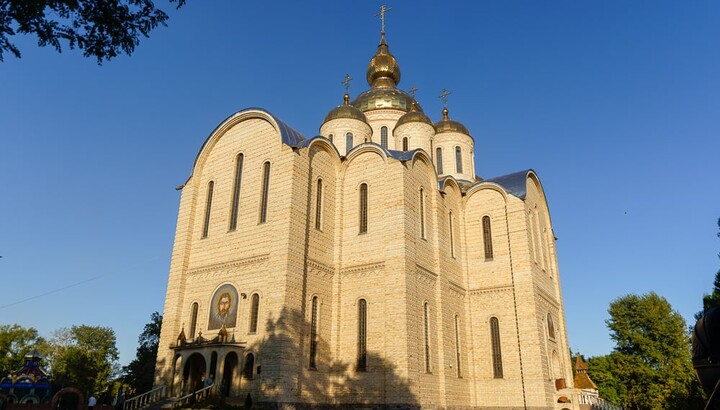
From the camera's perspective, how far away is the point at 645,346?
90.1 ft

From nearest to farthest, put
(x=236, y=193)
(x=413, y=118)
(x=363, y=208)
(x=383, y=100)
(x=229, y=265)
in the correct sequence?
(x=229, y=265), (x=363, y=208), (x=236, y=193), (x=413, y=118), (x=383, y=100)

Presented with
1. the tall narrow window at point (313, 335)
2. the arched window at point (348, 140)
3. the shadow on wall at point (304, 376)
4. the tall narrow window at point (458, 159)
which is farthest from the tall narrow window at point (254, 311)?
the tall narrow window at point (458, 159)

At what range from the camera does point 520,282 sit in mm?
18859

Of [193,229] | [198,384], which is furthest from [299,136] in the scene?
[198,384]

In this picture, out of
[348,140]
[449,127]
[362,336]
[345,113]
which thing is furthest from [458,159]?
[362,336]

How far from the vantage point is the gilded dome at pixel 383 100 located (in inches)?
1047

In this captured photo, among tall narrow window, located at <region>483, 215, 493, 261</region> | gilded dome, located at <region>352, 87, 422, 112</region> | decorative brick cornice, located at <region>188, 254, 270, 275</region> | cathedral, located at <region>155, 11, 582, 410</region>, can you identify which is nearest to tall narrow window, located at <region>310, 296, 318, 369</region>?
cathedral, located at <region>155, 11, 582, 410</region>

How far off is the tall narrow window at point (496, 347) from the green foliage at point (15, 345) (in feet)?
118

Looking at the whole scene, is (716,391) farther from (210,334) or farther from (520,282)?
(520,282)

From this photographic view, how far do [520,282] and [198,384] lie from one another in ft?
37.7

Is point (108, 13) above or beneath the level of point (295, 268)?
above

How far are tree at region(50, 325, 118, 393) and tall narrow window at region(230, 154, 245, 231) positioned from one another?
950 inches

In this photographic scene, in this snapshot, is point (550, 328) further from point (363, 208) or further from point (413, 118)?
point (413, 118)

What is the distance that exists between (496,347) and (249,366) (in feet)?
29.5
